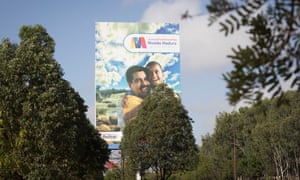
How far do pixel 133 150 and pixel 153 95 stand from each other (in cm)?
332

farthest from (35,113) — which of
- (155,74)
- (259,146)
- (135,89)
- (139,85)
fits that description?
(259,146)

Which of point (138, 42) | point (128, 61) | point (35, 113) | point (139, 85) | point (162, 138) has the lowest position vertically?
point (162, 138)

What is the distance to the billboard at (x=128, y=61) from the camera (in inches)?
1989

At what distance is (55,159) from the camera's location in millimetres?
20391

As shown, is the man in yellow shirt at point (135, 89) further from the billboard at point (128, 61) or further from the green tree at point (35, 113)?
the green tree at point (35, 113)

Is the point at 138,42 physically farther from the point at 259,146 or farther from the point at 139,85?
the point at 259,146

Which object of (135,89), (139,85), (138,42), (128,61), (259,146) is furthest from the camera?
(138,42)

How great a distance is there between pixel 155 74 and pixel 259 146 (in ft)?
38.0

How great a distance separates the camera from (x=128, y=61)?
51938mm

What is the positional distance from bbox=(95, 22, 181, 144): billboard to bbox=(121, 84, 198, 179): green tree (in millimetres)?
19034

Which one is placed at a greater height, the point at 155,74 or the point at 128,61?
the point at 128,61

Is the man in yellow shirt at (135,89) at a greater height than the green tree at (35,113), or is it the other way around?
the man in yellow shirt at (135,89)

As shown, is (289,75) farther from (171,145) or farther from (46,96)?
(171,145)

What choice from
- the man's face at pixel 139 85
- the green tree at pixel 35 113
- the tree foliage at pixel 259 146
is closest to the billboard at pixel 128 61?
the man's face at pixel 139 85
